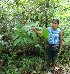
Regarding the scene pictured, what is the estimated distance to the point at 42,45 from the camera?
588cm

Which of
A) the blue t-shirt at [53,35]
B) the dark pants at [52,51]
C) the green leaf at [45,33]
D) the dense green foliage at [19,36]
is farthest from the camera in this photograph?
the dense green foliage at [19,36]

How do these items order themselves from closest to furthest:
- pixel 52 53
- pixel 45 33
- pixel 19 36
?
pixel 45 33
pixel 19 36
pixel 52 53

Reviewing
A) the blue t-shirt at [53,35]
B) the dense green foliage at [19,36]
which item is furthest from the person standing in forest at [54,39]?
the dense green foliage at [19,36]

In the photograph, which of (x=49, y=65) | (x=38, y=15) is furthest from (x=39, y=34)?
(x=49, y=65)

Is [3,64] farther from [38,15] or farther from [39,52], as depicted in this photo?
[38,15]

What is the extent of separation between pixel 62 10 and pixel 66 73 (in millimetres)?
2046

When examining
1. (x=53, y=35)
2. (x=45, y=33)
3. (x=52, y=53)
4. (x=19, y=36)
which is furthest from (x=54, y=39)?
(x=19, y=36)

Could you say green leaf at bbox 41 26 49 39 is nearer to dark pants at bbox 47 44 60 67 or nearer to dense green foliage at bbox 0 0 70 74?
dense green foliage at bbox 0 0 70 74

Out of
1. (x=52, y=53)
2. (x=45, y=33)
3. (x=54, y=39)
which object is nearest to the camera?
(x=45, y=33)

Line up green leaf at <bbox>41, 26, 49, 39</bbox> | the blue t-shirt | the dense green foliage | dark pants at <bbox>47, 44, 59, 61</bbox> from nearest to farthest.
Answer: green leaf at <bbox>41, 26, 49, 39</bbox> → the blue t-shirt → dark pants at <bbox>47, 44, 59, 61</bbox> → the dense green foliage

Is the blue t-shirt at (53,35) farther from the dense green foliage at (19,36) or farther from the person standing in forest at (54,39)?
the dense green foliage at (19,36)

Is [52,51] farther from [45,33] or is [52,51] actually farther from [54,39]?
[45,33]

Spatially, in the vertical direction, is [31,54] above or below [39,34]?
below

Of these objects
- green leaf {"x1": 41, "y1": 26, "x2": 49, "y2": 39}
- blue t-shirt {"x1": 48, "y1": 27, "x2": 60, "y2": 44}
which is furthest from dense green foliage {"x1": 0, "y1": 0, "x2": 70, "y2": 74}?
blue t-shirt {"x1": 48, "y1": 27, "x2": 60, "y2": 44}
